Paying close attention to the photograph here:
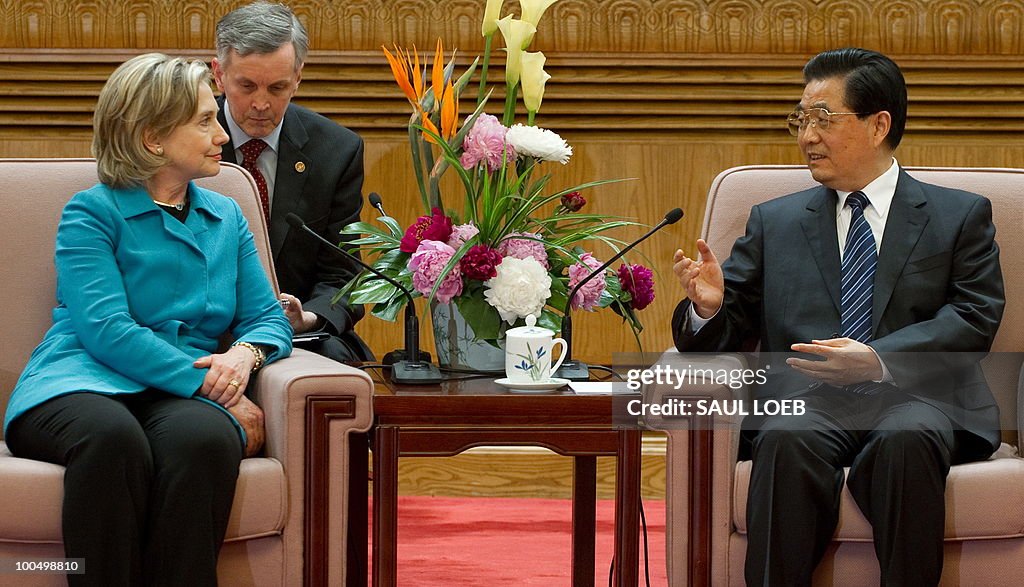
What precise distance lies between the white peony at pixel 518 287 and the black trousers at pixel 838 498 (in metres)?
0.49

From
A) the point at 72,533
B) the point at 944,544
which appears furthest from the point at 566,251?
the point at 72,533

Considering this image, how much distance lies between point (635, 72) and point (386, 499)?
83.4 inches

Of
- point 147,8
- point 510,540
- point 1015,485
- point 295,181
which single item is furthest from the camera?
point 147,8

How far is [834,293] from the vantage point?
2.51 m

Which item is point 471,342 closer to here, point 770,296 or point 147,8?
point 770,296

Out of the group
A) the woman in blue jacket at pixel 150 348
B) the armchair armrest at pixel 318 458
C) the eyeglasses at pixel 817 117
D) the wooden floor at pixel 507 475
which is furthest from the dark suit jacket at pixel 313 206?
the eyeglasses at pixel 817 117

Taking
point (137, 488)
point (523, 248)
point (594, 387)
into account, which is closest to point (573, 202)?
point (523, 248)

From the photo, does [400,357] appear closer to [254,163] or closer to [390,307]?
[390,307]

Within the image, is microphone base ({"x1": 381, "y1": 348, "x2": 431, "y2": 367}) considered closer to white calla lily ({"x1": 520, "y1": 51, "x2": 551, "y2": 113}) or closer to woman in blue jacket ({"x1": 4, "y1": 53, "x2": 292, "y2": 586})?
woman in blue jacket ({"x1": 4, "y1": 53, "x2": 292, "y2": 586})

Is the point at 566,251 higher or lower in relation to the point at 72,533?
higher

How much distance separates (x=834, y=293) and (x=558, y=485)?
5.35 ft

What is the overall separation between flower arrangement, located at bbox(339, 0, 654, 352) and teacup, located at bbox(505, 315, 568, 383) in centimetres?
6

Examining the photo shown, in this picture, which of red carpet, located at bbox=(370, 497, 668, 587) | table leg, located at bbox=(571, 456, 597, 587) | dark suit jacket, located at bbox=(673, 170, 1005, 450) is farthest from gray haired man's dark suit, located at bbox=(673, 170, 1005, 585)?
red carpet, located at bbox=(370, 497, 668, 587)

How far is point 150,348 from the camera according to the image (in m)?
2.26
